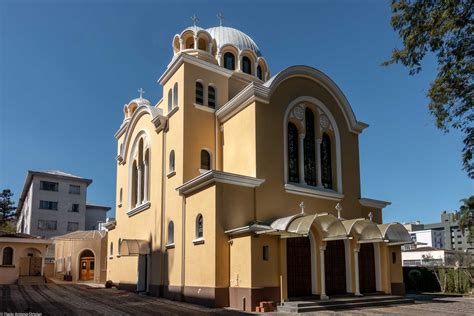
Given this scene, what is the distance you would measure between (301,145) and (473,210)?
16.8 metres

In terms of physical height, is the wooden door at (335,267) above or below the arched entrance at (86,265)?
above

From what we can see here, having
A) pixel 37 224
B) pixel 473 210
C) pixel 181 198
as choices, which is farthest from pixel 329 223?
pixel 37 224

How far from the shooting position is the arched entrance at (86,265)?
1454 inches

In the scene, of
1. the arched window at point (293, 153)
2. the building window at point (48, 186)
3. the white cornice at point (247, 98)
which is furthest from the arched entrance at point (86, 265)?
the arched window at point (293, 153)

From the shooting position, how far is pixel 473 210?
95.4 feet

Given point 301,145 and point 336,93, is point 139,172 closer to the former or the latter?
point 301,145

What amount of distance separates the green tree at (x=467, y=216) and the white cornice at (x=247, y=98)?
15.9 meters

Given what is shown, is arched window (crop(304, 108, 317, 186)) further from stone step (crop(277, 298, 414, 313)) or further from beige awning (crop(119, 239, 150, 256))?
beige awning (crop(119, 239, 150, 256))

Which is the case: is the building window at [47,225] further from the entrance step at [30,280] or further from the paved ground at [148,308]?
the paved ground at [148,308]

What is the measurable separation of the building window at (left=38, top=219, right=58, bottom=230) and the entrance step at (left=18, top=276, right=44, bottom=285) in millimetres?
21694

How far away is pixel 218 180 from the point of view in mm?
15820

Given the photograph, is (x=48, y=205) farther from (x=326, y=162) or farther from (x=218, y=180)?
(x=218, y=180)

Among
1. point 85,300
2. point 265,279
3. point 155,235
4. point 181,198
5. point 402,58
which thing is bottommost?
point 85,300

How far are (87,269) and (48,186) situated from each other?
21129 mm
